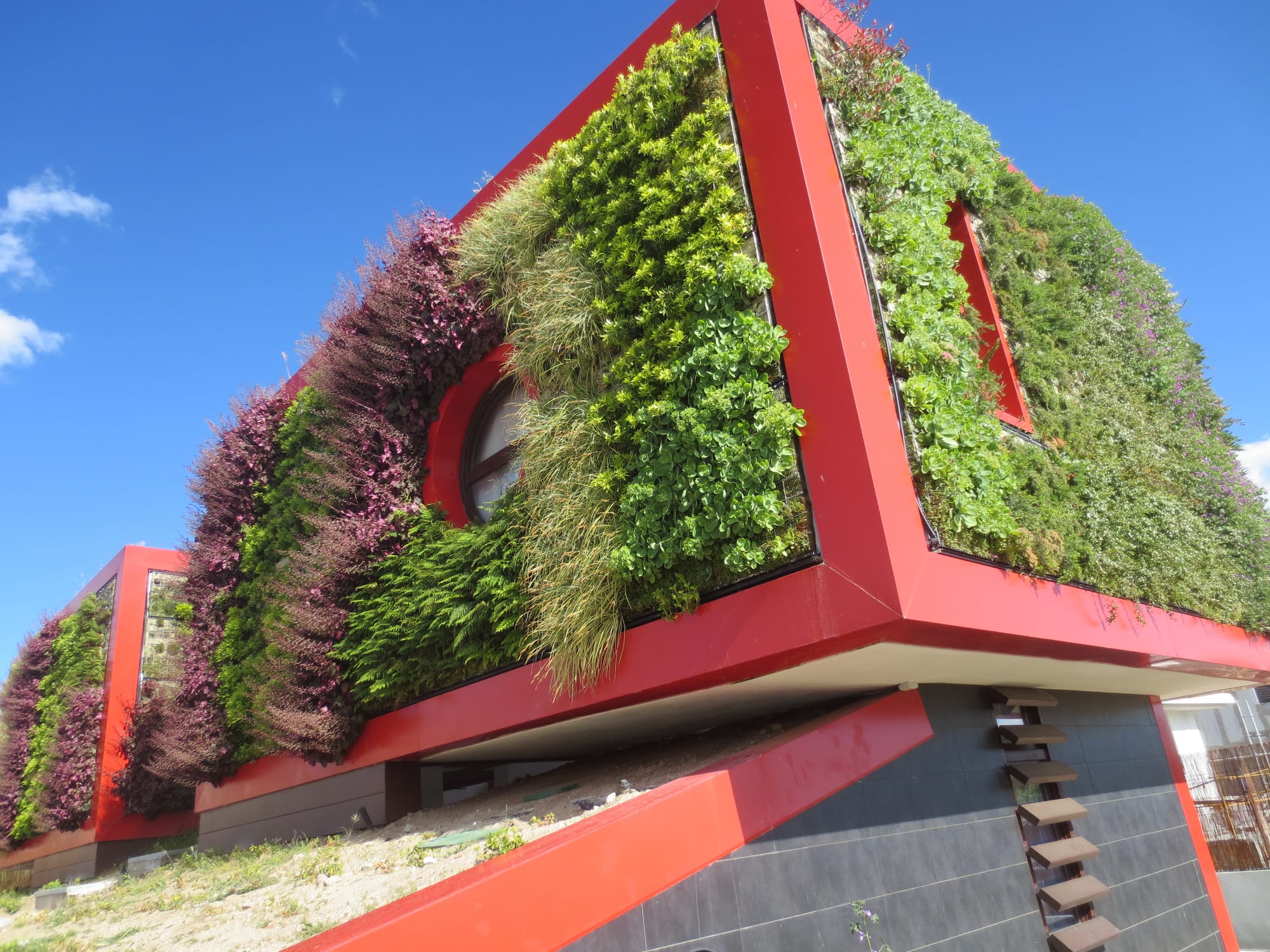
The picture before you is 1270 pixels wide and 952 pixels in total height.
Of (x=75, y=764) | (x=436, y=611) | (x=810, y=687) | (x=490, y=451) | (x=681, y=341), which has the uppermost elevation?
(x=490, y=451)

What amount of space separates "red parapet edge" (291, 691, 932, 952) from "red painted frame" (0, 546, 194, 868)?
10.2 m

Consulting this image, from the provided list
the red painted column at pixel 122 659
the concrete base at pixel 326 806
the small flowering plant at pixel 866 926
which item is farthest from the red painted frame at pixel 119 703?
the small flowering plant at pixel 866 926

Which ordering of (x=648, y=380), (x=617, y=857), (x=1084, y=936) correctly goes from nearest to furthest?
(x=617, y=857) → (x=648, y=380) → (x=1084, y=936)

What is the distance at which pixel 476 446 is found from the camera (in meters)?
7.80

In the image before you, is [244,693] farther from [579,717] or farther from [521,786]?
[579,717]

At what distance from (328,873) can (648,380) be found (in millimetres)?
3811

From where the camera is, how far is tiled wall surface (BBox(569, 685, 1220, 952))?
12.1 feet

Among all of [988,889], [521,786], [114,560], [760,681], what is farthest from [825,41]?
[114,560]

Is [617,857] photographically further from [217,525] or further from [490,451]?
[217,525]

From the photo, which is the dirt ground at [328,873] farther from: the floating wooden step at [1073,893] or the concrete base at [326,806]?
the floating wooden step at [1073,893]

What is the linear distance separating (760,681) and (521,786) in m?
3.23

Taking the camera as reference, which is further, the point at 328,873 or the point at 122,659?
the point at 122,659

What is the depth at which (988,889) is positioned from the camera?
16.3 feet

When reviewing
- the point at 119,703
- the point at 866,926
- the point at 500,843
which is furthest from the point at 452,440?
the point at 119,703
